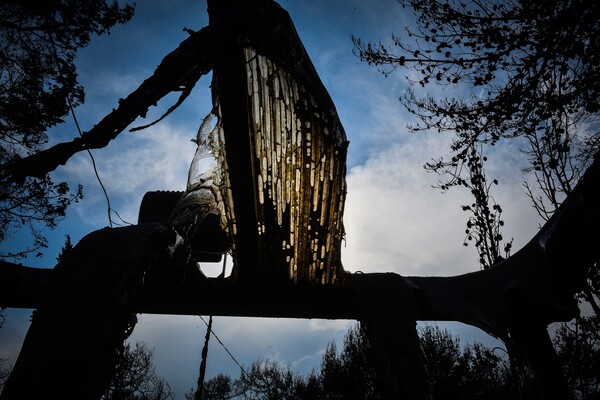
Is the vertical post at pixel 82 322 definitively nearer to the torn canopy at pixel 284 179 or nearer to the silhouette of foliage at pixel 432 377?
the torn canopy at pixel 284 179

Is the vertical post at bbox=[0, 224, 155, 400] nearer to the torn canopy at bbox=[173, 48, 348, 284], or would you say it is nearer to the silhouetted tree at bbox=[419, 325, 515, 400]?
the torn canopy at bbox=[173, 48, 348, 284]

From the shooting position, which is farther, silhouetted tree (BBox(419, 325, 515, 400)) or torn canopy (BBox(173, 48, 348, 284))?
silhouetted tree (BBox(419, 325, 515, 400))

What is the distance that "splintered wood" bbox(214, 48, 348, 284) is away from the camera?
2.14m

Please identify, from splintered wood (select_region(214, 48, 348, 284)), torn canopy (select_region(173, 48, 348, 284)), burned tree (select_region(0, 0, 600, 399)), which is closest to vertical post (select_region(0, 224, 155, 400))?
burned tree (select_region(0, 0, 600, 399))

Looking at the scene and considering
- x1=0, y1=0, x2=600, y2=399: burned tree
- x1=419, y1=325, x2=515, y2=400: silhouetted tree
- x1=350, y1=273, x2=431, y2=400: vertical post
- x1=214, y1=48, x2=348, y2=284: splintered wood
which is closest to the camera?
x1=0, y1=0, x2=600, y2=399: burned tree

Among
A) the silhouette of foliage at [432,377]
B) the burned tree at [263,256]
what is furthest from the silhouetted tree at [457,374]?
the burned tree at [263,256]

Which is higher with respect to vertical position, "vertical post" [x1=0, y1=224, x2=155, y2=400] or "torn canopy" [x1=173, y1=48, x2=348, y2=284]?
"torn canopy" [x1=173, y1=48, x2=348, y2=284]

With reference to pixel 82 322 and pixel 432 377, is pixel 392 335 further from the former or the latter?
pixel 432 377

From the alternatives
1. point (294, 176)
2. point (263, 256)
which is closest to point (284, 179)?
point (294, 176)

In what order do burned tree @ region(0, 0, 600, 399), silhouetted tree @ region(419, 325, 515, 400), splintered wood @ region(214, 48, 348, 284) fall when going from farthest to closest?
silhouetted tree @ region(419, 325, 515, 400)
splintered wood @ region(214, 48, 348, 284)
burned tree @ region(0, 0, 600, 399)

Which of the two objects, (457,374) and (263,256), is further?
(457,374)

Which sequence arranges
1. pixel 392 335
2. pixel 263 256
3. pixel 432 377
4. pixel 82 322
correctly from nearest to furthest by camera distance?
pixel 82 322, pixel 392 335, pixel 263 256, pixel 432 377

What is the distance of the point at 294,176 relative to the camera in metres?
2.69

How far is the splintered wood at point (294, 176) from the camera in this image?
2.14m
